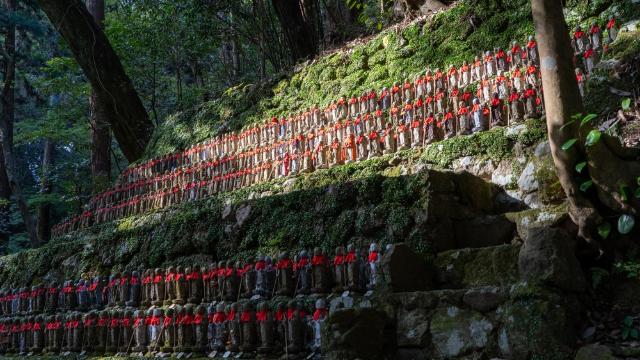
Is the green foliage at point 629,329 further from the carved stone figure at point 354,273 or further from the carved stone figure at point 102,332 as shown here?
the carved stone figure at point 102,332

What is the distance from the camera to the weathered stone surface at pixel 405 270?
509cm

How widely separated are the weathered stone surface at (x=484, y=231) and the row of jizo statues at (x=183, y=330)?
1657 mm

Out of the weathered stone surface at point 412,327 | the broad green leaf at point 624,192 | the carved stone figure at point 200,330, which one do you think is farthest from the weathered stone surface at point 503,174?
the carved stone figure at point 200,330

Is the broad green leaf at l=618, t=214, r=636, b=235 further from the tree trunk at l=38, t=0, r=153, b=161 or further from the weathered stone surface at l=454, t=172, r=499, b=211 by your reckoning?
the tree trunk at l=38, t=0, r=153, b=161

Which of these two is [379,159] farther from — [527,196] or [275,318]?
[275,318]

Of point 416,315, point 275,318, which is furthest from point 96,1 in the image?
point 416,315

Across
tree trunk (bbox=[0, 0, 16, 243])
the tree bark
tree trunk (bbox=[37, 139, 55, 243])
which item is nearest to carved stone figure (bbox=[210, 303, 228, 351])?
the tree bark

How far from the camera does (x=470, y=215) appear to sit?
6.38 m

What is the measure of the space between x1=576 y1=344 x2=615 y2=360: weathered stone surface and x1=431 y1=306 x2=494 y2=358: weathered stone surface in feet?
2.18

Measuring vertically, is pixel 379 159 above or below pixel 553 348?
above

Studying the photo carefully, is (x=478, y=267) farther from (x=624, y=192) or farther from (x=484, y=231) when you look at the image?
(x=624, y=192)

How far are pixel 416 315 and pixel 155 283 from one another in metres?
4.78

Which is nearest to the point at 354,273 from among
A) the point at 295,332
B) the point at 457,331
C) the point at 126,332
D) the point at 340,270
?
the point at 340,270

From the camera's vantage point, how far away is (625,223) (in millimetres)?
4402
